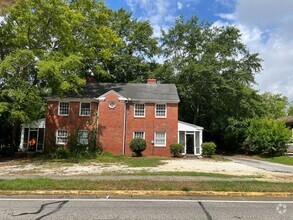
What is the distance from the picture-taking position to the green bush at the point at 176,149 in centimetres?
2895

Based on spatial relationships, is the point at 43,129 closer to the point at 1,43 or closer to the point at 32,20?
the point at 1,43

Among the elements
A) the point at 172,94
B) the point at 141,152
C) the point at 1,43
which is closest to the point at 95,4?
the point at 1,43

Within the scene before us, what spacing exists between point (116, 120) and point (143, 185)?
19888 mm

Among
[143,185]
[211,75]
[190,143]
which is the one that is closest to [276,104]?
[211,75]

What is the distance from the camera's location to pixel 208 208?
797 cm

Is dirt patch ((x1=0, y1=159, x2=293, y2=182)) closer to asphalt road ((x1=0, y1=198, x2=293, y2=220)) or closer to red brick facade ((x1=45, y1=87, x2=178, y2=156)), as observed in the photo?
asphalt road ((x1=0, y1=198, x2=293, y2=220))

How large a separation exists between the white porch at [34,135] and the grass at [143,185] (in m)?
20.9

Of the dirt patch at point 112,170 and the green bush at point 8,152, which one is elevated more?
the green bush at point 8,152

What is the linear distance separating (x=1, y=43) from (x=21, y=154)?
403 inches

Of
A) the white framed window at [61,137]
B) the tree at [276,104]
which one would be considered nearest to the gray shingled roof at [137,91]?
the white framed window at [61,137]

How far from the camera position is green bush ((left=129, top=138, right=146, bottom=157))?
1113 inches

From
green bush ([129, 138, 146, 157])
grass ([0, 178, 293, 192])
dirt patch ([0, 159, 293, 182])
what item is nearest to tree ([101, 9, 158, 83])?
green bush ([129, 138, 146, 157])

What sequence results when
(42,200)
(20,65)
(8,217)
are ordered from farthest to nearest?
(20,65) → (42,200) → (8,217)

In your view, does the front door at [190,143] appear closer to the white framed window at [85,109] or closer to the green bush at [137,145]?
the green bush at [137,145]
